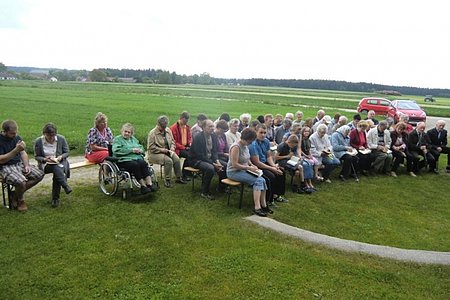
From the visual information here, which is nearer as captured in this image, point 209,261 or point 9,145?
point 209,261

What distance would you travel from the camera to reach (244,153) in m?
7.02

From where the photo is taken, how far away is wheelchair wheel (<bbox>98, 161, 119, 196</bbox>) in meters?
7.10

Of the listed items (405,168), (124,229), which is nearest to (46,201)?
(124,229)

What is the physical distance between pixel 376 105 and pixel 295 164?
1014 inches

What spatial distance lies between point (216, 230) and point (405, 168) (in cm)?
765

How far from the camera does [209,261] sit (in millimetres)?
4887

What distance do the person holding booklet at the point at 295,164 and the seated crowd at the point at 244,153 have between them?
21 millimetres

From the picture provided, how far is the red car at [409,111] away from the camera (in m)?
24.7

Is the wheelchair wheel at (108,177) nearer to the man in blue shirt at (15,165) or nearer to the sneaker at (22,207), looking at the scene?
the man in blue shirt at (15,165)

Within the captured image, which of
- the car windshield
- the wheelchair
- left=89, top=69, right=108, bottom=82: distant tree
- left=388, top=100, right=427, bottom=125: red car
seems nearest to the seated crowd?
the wheelchair

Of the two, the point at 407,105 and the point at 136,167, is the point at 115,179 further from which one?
the point at 407,105

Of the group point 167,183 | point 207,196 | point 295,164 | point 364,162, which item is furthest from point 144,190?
point 364,162

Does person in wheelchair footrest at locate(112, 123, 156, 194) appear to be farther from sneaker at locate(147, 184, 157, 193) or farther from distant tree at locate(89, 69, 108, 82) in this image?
distant tree at locate(89, 69, 108, 82)

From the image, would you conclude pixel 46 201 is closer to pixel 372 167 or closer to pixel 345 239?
pixel 345 239
